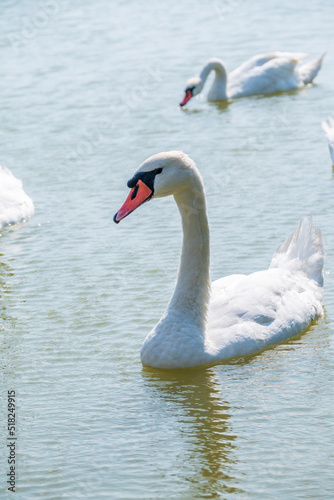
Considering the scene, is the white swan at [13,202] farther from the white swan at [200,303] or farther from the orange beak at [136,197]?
the orange beak at [136,197]

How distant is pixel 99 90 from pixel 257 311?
11.7m

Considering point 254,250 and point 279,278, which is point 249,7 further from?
point 279,278

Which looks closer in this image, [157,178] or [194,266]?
[157,178]

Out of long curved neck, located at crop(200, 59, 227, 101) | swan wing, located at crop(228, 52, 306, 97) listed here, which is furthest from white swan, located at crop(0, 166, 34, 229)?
swan wing, located at crop(228, 52, 306, 97)

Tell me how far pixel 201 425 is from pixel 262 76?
1292 cm

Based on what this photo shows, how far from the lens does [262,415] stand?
8000 millimetres

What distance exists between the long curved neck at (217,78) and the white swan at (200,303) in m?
10.8

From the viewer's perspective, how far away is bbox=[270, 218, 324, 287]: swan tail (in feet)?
34.3

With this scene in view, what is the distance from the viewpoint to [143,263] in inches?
456

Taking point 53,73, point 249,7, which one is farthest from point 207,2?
point 53,73

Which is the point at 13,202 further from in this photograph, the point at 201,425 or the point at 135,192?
the point at 201,425

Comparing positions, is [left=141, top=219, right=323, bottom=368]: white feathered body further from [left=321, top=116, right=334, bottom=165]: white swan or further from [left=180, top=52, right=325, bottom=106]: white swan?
[left=180, top=52, right=325, bottom=106]: white swan

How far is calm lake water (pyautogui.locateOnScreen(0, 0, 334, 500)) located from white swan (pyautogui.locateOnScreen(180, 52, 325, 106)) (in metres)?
0.32

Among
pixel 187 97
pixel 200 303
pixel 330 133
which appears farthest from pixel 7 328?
pixel 187 97
